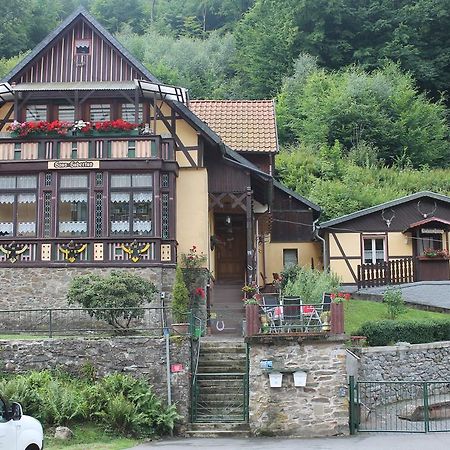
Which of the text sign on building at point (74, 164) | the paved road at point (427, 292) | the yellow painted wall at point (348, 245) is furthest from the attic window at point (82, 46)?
the paved road at point (427, 292)

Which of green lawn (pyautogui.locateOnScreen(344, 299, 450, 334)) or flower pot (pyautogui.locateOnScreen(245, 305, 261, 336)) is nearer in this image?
flower pot (pyautogui.locateOnScreen(245, 305, 261, 336))

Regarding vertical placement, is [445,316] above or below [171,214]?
below

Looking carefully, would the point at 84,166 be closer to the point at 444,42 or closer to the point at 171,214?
the point at 171,214

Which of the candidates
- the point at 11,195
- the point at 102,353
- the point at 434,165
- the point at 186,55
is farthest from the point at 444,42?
the point at 102,353

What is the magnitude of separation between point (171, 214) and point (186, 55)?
152ft

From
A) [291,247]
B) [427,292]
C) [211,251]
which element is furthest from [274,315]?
[291,247]

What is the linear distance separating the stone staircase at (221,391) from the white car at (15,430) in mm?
6738

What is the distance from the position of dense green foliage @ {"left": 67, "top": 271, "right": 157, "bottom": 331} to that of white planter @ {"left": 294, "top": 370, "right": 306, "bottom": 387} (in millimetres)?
4875

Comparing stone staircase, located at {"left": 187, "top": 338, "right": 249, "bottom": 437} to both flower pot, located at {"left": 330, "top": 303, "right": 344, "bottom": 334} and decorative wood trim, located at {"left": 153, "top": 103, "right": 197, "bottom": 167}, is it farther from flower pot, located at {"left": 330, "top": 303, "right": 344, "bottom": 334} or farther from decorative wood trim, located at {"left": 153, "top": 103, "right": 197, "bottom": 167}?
decorative wood trim, located at {"left": 153, "top": 103, "right": 197, "bottom": 167}

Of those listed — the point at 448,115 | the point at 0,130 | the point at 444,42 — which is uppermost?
the point at 444,42

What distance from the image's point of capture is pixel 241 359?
21250 millimetres

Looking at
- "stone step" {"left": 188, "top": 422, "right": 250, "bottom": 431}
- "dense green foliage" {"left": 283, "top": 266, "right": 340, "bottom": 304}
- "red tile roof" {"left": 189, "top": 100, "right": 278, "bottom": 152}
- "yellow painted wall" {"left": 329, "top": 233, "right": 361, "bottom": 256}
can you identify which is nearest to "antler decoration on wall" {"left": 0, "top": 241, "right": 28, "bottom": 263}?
"dense green foliage" {"left": 283, "top": 266, "right": 340, "bottom": 304}

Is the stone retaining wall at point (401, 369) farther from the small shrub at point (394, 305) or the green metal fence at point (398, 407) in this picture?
the small shrub at point (394, 305)

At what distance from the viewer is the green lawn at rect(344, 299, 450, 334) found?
25500 millimetres
